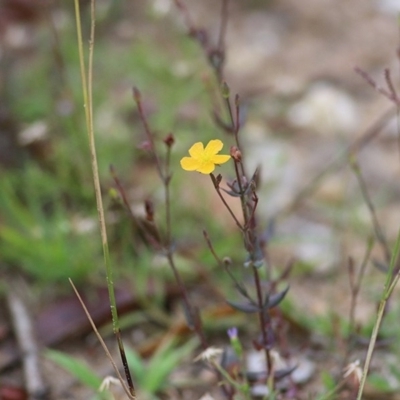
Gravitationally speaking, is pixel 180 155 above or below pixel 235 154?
above

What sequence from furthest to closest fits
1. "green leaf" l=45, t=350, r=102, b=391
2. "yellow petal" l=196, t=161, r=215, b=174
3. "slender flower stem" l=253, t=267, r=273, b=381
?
"green leaf" l=45, t=350, r=102, b=391 < "slender flower stem" l=253, t=267, r=273, b=381 < "yellow petal" l=196, t=161, r=215, b=174

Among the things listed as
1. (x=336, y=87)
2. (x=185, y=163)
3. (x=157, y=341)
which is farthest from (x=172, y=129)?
(x=185, y=163)

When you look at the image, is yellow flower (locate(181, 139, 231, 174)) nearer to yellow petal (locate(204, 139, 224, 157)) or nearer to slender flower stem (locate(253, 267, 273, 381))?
yellow petal (locate(204, 139, 224, 157))

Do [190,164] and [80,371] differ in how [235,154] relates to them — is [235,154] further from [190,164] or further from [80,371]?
[80,371]

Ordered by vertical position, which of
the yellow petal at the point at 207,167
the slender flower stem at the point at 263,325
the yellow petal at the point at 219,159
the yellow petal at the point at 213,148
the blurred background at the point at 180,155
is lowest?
the slender flower stem at the point at 263,325

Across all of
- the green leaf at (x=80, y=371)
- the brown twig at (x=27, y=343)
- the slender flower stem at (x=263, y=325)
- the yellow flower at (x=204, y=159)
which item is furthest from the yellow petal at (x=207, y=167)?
the brown twig at (x=27, y=343)

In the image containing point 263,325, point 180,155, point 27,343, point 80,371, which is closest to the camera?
point 263,325

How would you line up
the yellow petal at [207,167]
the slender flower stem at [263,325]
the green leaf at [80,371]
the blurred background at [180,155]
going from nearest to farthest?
the yellow petal at [207,167]
the slender flower stem at [263,325]
the green leaf at [80,371]
the blurred background at [180,155]

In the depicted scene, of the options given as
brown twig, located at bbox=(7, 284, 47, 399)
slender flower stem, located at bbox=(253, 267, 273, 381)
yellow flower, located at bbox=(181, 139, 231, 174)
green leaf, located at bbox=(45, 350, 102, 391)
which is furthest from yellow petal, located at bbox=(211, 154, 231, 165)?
brown twig, located at bbox=(7, 284, 47, 399)

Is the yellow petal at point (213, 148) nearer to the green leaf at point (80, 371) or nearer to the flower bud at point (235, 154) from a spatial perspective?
the flower bud at point (235, 154)

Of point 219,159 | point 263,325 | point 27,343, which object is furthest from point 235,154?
point 27,343

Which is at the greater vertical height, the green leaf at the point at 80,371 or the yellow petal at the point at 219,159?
the yellow petal at the point at 219,159
